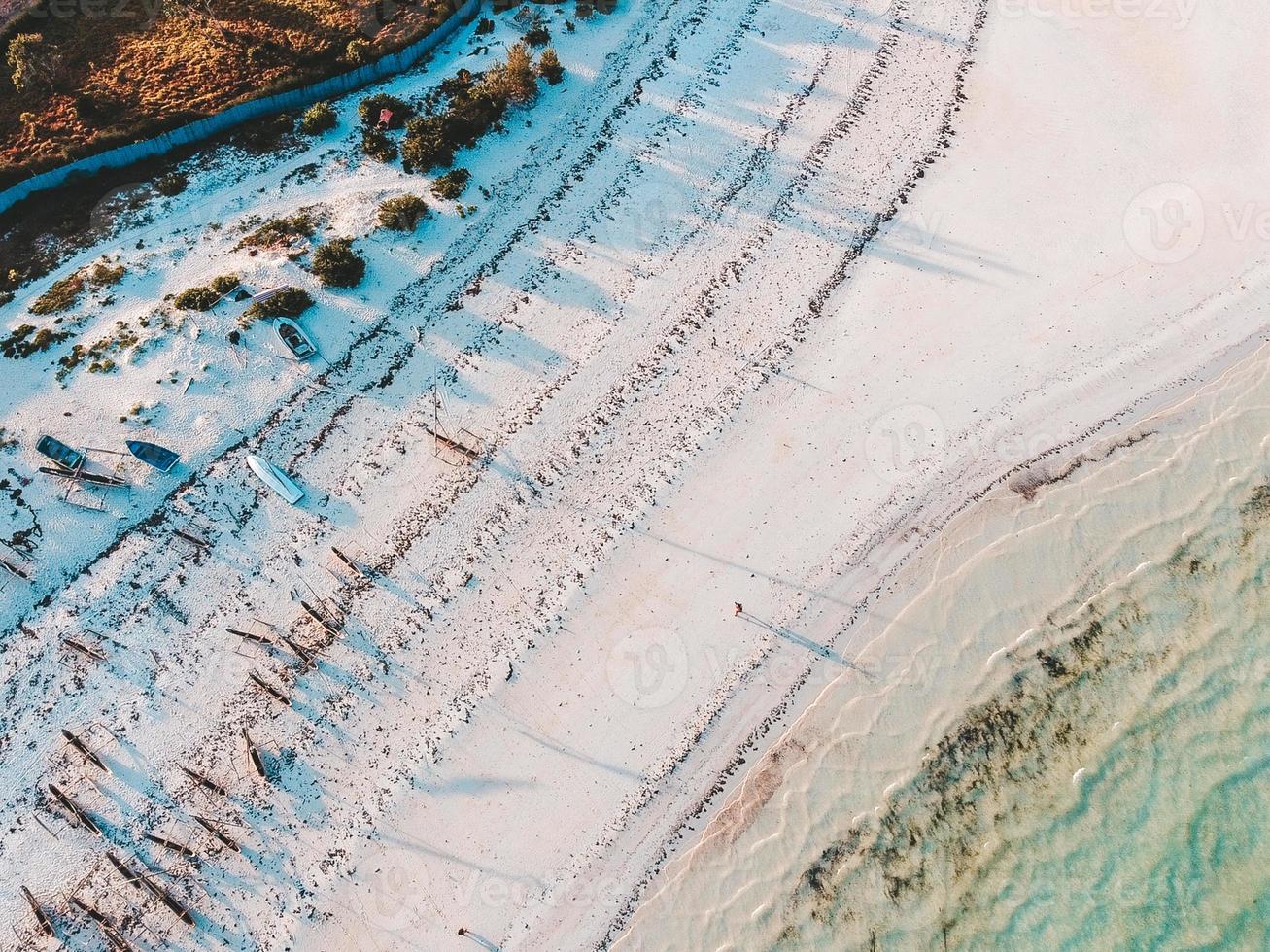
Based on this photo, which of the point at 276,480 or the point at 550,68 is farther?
the point at 550,68

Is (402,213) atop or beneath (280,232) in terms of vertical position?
atop

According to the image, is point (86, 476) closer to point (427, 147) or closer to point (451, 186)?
point (451, 186)

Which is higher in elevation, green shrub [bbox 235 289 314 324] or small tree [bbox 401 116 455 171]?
small tree [bbox 401 116 455 171]

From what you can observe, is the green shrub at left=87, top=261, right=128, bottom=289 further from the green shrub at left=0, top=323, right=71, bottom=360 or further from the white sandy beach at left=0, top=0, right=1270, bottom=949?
the green shrub at left=0, top=323, right=71, bottom=360

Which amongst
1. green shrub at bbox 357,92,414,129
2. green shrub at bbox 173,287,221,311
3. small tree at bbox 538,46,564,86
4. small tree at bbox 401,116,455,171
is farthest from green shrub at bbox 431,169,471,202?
green shrub at bbox 173,287,221,311

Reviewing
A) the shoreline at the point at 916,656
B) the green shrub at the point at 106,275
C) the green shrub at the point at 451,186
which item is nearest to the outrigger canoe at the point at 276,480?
the green shrub at the point at 106,275

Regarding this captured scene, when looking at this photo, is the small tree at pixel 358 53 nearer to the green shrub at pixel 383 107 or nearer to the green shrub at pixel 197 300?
the green shrub at pixel 383 107

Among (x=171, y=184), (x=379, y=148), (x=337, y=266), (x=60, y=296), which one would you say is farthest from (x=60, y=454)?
(x=379, y=148)
